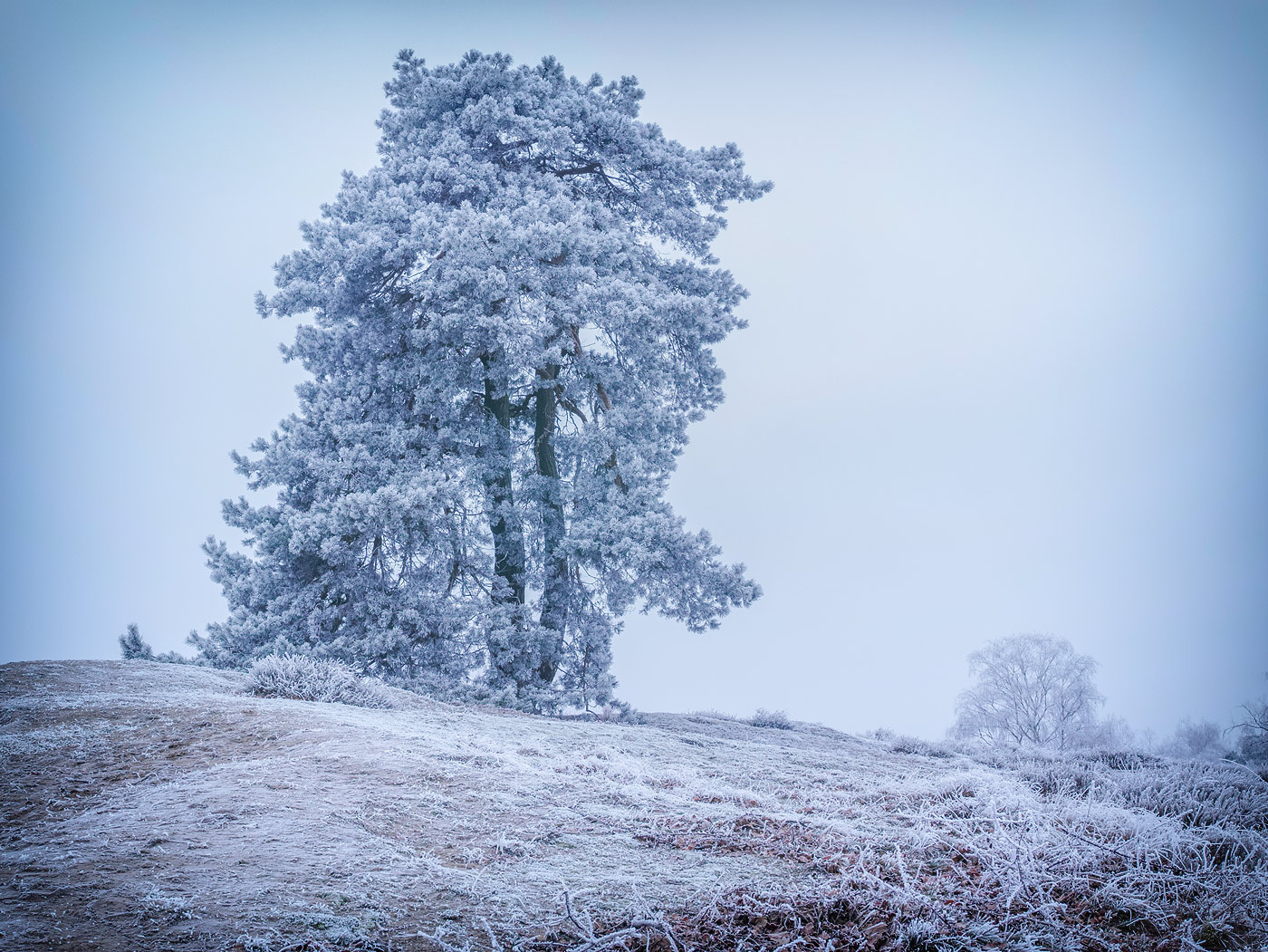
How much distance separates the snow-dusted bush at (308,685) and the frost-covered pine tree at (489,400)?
2239mm

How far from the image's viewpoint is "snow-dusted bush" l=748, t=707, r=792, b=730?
33.4 feet

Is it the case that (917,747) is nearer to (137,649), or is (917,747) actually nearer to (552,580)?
(552,580)

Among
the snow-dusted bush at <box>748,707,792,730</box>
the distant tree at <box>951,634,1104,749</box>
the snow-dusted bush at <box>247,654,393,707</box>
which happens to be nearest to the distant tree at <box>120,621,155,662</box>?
the snow-dusted bush at <box>247,654,393,707</box>

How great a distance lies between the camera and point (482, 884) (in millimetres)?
2281

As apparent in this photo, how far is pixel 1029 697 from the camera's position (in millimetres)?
10523

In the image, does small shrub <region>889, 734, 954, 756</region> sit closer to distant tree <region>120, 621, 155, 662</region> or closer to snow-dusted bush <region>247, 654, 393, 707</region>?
snow-dusted bush <region>247, 654, 393, 707</region>

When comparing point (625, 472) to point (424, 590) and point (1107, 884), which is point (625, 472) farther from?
point (1107, 884)

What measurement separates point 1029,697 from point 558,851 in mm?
10085

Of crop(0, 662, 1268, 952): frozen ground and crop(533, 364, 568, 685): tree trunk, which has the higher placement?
crop(533, 364, 568, 685): tree trunk

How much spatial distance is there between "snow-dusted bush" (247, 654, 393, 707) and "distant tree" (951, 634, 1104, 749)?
320 inches

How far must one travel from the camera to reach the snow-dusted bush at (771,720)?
10.2m

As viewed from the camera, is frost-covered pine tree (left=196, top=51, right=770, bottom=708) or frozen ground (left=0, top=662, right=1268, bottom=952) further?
frost-covered pine tree (left=196, top=51, right=770, bottom=708)

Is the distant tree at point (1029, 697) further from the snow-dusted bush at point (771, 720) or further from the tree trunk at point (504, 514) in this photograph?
the tree trunk at point (504, 514)

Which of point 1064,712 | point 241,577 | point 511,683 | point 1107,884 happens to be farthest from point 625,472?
point 1107,884
